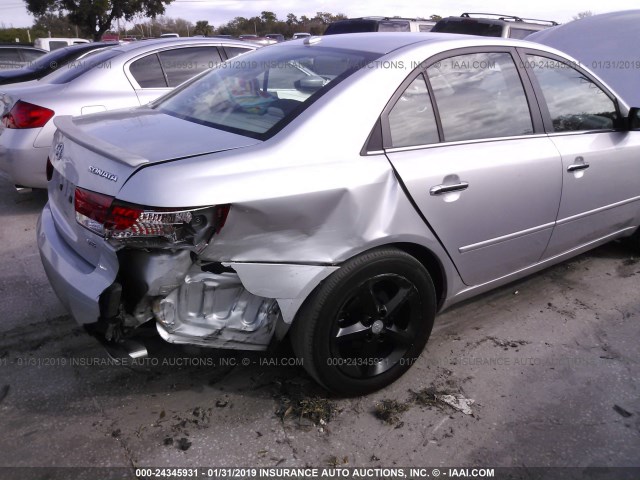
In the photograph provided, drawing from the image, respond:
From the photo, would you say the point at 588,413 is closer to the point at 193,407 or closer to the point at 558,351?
the point at 558,351

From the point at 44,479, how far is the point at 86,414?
1.25 feet

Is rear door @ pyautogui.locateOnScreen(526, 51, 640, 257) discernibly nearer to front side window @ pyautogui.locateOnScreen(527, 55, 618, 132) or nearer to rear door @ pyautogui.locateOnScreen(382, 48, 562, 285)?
front side window @ pyautogui.locateOnScreen(527, 55, 618, 132)

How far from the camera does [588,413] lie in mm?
2588

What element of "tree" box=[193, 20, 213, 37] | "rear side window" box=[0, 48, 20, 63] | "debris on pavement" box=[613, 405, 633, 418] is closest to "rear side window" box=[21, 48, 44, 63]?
"rear side window" box=[0, 48, 20, 63]

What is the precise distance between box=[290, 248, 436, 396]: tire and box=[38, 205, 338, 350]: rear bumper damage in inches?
4.0

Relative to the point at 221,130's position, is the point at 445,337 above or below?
below

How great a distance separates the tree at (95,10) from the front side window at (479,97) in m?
35.1

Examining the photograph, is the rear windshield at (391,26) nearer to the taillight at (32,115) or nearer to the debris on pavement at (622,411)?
the taillight at (32,115)

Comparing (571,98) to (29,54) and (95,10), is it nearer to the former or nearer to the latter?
(29,54)

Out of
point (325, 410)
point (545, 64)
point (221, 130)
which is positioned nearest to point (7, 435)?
point (325, 410)

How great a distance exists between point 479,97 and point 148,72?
376 cm

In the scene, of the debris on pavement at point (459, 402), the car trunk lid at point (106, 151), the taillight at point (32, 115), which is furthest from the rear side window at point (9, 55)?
the debris on pavement at point (459, 402)

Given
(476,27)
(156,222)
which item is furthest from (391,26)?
(156,222)

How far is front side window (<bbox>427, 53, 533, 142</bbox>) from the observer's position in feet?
8.91
